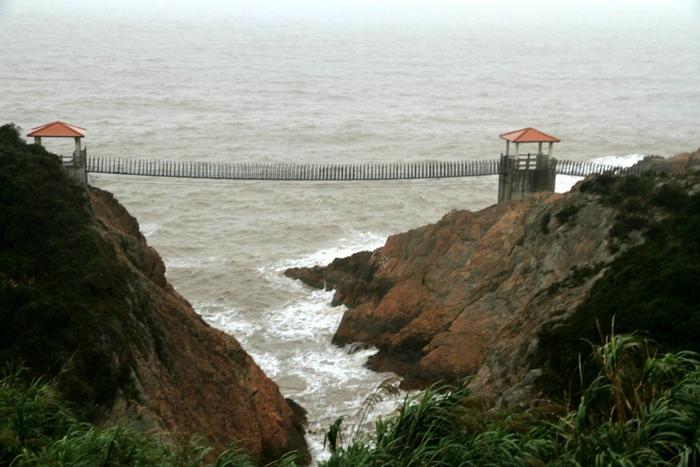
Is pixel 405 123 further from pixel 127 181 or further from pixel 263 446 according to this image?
pixel 263 446

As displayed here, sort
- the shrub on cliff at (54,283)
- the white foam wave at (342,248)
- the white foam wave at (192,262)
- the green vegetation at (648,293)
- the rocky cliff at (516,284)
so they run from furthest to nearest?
the white foam wave at (342,248) < the white foam wave at (192,262) < the rocky cliff at (516,284) < the shrub on cliff at (54,283) < the green vegetation at (648,293)

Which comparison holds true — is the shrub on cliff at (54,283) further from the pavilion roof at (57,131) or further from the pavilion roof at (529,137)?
the pavilion roof at (529,137)

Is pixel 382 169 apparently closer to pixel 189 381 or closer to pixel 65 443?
pixel 189 381

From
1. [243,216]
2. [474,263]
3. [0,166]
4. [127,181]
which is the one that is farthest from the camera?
[127,181]

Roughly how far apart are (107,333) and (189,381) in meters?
3.14

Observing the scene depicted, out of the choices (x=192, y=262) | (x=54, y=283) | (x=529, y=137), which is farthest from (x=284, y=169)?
(x=54, y=283)

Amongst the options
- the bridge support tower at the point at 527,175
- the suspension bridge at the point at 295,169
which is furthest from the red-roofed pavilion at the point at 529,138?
the suspension bridge at the point at 295,169

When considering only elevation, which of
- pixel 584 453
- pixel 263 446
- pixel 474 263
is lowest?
pixel 263 446

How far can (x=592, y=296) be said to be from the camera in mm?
24109

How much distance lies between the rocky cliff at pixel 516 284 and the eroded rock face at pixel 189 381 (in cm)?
481

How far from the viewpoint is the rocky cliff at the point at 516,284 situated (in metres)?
21.9

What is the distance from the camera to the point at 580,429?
42.9 ft

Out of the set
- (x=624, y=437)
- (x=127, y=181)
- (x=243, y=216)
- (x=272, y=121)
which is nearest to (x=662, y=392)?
(x=624, y=437)

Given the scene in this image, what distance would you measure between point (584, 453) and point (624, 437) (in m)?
0.49
